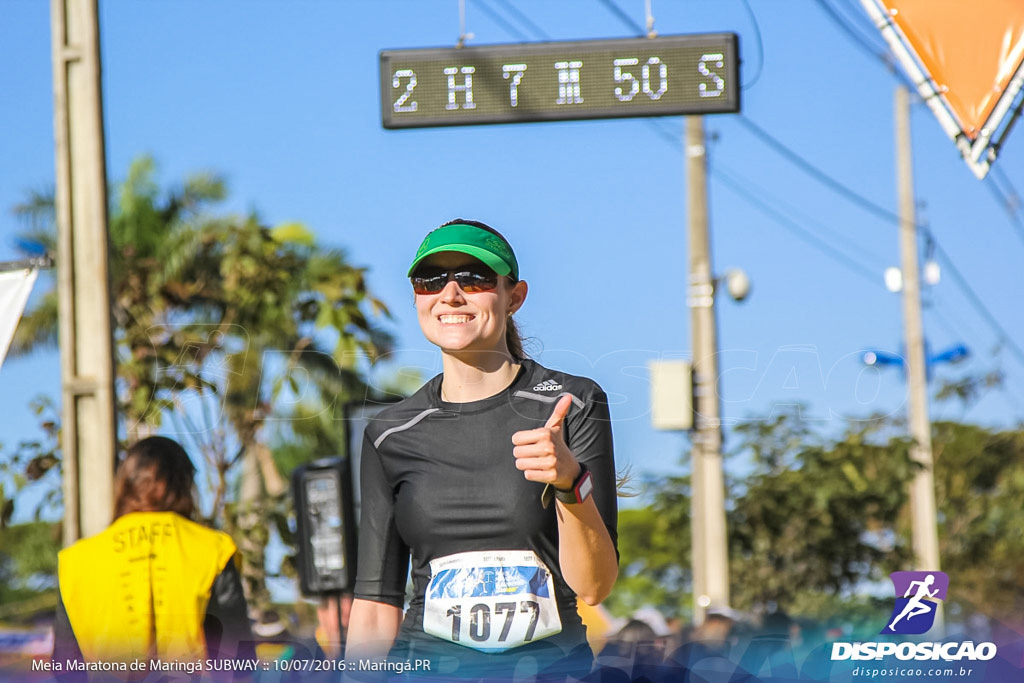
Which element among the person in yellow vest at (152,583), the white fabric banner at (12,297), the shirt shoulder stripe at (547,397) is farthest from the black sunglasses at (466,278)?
the white fabric banner at (12,297)

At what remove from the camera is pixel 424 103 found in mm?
5219

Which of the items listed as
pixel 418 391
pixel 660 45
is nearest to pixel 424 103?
pixel 660 45

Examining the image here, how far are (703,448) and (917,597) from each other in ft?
25.4

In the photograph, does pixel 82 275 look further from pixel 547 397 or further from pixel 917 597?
pixel 917 597

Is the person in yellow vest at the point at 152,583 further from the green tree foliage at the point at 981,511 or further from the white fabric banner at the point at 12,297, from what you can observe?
the green tree foliage at the point at 981,511

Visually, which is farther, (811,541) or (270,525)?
(811,541)

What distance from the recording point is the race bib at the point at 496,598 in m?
3.38

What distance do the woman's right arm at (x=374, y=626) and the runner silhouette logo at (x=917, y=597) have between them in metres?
1.80

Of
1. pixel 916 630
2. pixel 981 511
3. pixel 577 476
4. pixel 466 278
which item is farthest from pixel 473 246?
pixel 981 511

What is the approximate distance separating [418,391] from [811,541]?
475 inches

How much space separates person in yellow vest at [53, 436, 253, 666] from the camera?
14.0 feet

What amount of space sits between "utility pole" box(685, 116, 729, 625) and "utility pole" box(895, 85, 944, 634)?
5.15m

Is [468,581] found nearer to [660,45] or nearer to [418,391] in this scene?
A: [418,391]

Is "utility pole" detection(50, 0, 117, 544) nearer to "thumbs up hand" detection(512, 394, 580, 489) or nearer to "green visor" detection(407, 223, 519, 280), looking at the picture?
"green visor" detection(407, 223, 519, 280)
